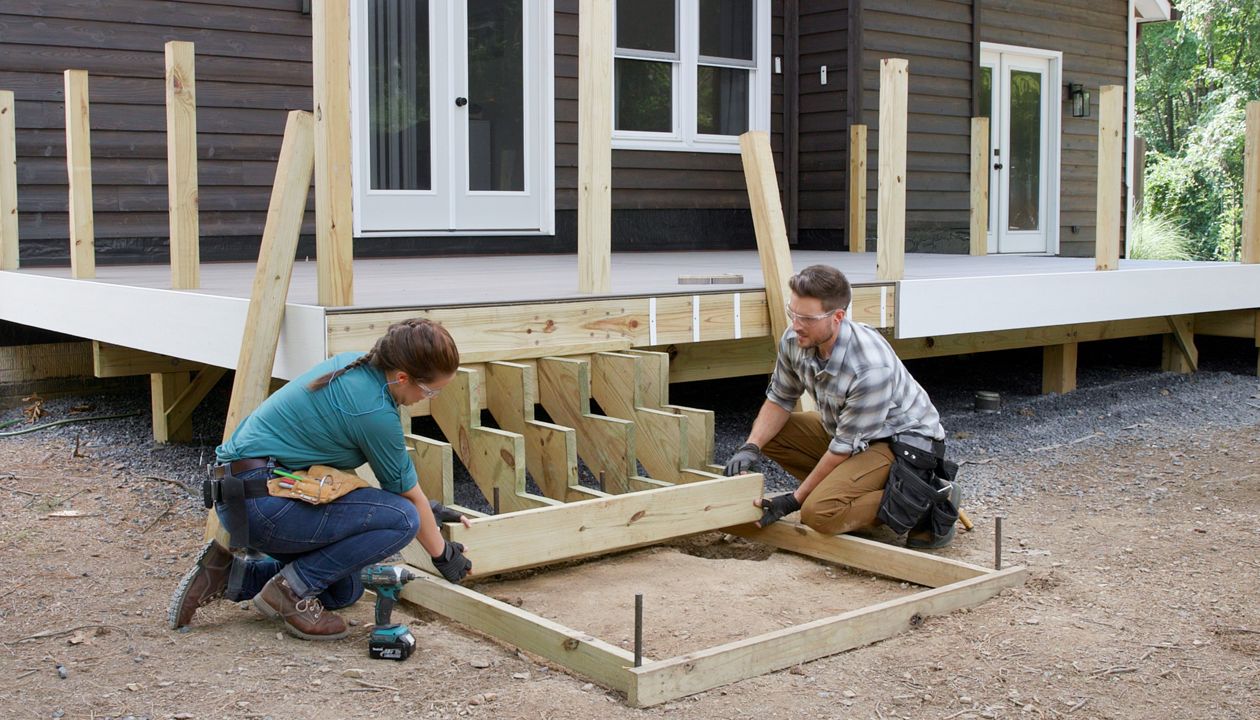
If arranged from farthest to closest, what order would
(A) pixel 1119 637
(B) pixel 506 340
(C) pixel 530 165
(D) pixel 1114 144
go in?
1. (C) pixel 530 165
2. (D) pixel 1114 144
3. (B) pixel 506 340
4. (A) pixel 1119 637

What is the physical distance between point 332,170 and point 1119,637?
2.66 meters

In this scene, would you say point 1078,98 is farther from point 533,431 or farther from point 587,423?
point 533,431

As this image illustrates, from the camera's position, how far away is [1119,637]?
3312 mm

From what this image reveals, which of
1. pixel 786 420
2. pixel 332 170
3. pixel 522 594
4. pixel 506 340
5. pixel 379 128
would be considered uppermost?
pixel 379 128

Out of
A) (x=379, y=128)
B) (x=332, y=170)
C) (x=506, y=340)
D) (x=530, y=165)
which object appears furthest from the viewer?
(x=530, y=165)

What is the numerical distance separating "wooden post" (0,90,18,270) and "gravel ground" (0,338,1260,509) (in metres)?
0.91

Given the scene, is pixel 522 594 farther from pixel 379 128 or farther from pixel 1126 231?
pixel 1126 231

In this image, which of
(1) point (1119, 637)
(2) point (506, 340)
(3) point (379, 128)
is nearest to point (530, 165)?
(3) point (379, 128)

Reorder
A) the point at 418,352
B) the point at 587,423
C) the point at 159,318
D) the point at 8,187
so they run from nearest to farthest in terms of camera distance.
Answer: the point at 418,352, the point at 587,423, the point at 159,318, the point at 8,187

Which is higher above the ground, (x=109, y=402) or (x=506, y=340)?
(x=506, y=340)

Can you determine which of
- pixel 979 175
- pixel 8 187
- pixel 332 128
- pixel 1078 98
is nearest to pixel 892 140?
pixel 332 128

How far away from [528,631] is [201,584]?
3.02 feet

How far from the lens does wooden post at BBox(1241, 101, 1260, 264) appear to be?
25.3ft

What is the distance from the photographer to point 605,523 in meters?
3.91
